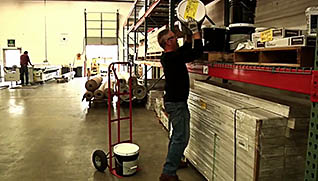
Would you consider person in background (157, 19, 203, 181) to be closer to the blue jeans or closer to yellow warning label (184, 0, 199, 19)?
the blue jeans

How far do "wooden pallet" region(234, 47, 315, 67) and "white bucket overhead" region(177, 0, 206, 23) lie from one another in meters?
1.03

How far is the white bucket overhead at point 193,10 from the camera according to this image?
2961mm

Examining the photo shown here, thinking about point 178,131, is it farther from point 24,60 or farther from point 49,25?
point 49,25

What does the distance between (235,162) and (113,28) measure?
16938 mm

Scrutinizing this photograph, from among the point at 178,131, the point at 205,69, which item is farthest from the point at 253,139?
the point at 205,69

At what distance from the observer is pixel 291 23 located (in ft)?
9.69

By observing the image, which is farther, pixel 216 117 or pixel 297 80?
pixel 216 117

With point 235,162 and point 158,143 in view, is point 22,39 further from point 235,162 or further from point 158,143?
point 235,162

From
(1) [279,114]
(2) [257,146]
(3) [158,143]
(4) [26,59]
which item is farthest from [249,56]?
(4) [26,59]

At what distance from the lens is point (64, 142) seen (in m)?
A: 4.49

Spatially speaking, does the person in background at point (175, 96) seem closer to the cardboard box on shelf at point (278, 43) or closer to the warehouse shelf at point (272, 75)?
the warehouse shelf at point (272, 75)

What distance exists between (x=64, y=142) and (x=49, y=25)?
1521 centimetres

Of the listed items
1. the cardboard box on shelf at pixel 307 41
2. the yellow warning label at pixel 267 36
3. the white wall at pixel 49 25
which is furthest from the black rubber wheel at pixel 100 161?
the white wall at pixel 49 25

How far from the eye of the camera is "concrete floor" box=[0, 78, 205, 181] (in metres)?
3.30
